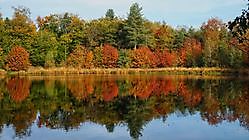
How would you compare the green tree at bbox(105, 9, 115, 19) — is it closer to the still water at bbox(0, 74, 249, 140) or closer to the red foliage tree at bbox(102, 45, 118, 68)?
the red foliage tree at bbox(102, 45, 118, 68)

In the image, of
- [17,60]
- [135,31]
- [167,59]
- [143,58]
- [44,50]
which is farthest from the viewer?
[135,31]

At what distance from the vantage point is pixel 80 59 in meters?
68.4

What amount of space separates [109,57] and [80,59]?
5.13m

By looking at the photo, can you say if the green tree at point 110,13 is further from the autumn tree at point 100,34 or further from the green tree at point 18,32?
the green tree at point 18,32

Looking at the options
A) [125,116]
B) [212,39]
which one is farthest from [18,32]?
[125,116]

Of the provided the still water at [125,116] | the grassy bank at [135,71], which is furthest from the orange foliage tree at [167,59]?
the still water at [125,116]

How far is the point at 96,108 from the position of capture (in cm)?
2270

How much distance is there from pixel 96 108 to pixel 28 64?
149 feet

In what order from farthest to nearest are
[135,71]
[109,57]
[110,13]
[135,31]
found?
[110,13]
[135,31]
[109,57]
[135,71]

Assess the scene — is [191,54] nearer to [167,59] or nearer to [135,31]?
[167,59]

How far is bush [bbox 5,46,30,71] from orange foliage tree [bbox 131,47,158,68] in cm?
1834

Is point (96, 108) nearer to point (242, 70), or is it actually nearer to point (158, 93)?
point (158, 93)

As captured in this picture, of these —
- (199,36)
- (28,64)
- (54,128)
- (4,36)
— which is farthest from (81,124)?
(199,36)

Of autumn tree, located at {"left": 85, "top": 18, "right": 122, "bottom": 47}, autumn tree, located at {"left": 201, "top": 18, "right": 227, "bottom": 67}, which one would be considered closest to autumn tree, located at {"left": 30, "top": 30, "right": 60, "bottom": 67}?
autumn tree, located at {"left": 85, "top": 18, "right": 122, "bottom": 47}
